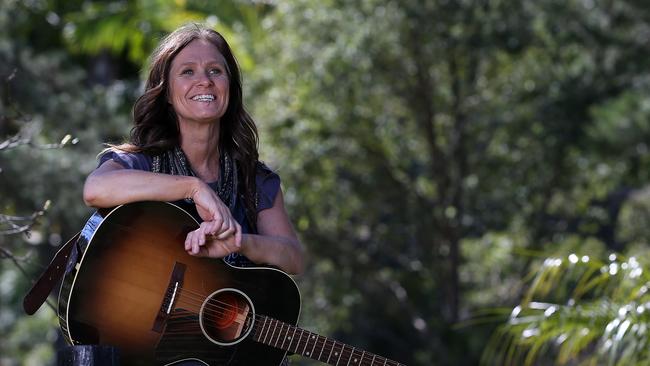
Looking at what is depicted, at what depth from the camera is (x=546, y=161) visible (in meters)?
11.6

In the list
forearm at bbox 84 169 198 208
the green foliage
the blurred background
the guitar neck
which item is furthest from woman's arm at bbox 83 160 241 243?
the blurred background

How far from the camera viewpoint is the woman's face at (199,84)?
12.7ft

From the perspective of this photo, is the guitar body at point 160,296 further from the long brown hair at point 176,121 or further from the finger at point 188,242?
the long brown hair at point 176,121

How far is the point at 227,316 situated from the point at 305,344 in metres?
0.24

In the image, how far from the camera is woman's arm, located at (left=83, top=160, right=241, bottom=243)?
11.8 feet

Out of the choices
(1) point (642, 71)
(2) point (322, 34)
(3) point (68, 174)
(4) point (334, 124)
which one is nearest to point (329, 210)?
(4) point (334, 124)

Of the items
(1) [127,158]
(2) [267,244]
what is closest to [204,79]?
(1) [127,158]

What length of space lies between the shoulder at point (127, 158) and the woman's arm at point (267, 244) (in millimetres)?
362

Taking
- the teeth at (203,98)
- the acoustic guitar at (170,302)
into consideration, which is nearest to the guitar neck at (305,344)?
the acoustic guitar at (170,302)

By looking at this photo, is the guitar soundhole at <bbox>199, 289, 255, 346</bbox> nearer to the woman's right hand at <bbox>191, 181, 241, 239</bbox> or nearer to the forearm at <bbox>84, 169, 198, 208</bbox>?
the woman's right hand at <bbox>191, 181, 241, 239</bbox>

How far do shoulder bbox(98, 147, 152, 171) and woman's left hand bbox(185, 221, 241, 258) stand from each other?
34 centimetres

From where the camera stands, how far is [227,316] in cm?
368

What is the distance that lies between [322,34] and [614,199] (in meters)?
3.46

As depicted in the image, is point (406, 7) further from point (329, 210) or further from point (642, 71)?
point (642, 71)
